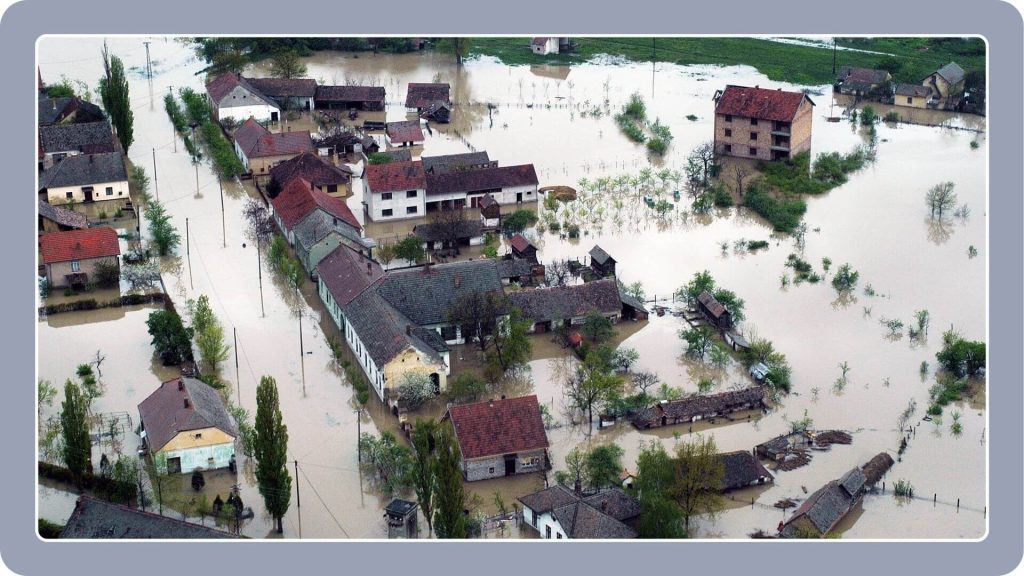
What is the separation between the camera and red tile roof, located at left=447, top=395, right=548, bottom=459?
28578mm

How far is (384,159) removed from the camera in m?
45.4

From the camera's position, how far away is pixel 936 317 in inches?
1379

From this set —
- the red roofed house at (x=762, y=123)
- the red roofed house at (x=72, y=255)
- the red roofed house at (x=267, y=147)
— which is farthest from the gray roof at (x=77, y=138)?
the red roofed house at (x=762, y=123)

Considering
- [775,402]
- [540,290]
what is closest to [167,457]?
[540,290]

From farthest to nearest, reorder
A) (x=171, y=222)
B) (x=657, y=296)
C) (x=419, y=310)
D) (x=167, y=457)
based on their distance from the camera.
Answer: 1. (x=171, y=222)
2. (x=657, y=296)
3. (x=419, y=310)
4. (x=167, y=457)

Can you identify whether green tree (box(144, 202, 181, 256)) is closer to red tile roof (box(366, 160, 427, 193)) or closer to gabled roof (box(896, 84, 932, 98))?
red tile roof (box(366, 160, 427, 193))

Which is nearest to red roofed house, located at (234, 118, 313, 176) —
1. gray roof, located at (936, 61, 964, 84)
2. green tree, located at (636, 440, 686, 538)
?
green tree, located at (636, 440, 686, 538)

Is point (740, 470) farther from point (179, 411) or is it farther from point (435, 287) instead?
point (179, 411)

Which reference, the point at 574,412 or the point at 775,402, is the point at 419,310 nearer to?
the point at 574,412

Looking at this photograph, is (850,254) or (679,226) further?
(679,226)

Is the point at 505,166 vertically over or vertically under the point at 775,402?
over

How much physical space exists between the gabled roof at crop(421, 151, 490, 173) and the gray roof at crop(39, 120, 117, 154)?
32.1 ft

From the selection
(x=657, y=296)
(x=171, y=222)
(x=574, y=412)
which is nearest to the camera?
(x=574, y=412)

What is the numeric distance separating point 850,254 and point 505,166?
36.3 feet
